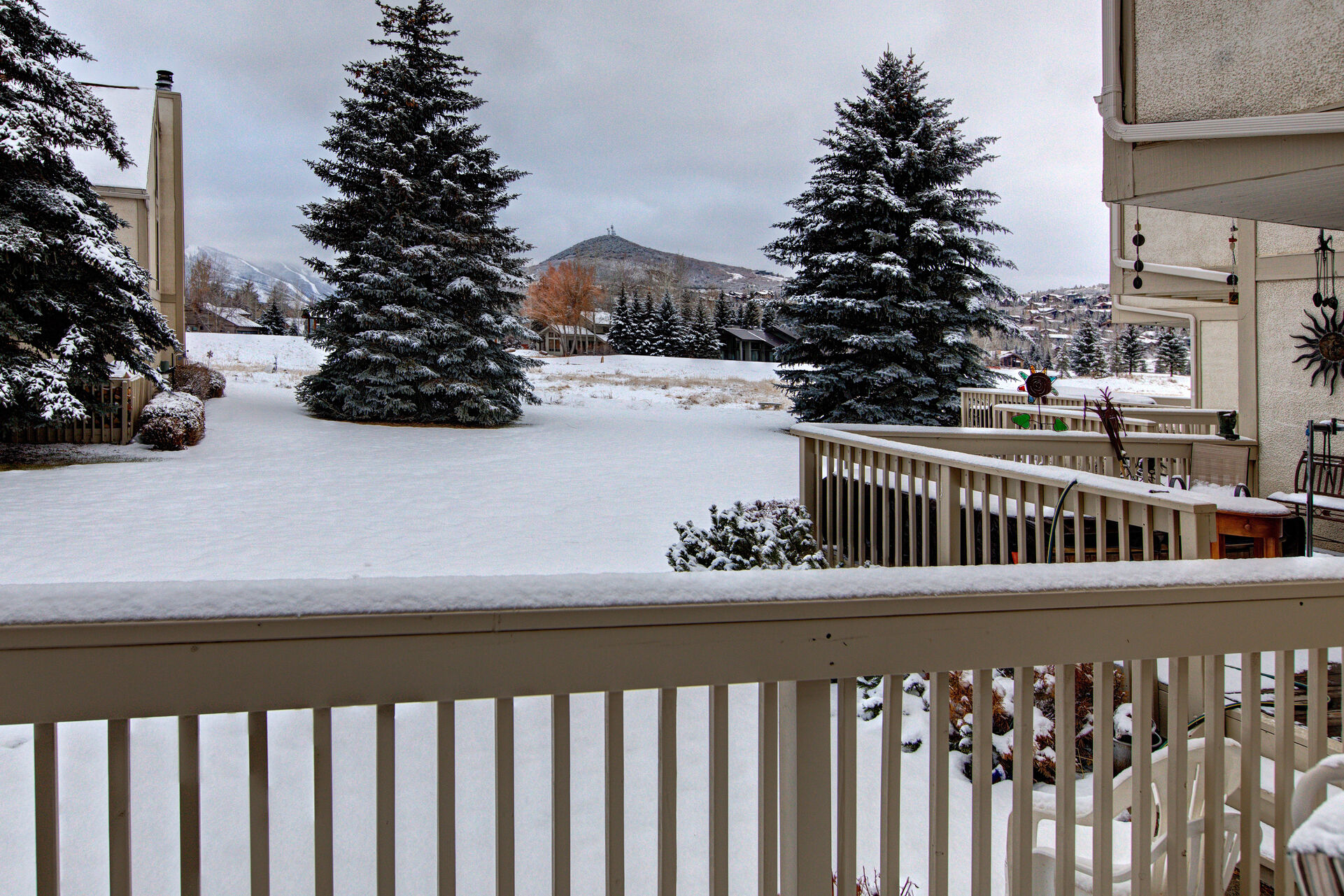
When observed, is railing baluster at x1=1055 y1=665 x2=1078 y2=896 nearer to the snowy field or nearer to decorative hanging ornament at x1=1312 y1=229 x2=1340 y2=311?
the snowy field

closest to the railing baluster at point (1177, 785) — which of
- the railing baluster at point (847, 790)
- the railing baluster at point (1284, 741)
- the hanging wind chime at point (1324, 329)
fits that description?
the railing baluster at point (1284, 741)

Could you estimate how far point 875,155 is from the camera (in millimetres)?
13906

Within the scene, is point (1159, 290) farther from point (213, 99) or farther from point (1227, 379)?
point (213, 99)

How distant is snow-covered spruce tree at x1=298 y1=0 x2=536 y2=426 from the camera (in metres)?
14.4

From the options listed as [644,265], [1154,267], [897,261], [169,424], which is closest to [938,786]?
[1154,267]

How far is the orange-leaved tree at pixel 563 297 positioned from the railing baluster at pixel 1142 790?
1572 inches

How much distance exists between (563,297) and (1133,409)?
34.9m

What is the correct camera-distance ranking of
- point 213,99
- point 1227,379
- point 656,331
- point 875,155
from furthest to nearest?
1. point 656,331
2. point 213,99
3. point 875,155
4. point 1227,379

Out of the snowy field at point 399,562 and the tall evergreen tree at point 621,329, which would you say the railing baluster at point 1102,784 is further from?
the tall evergreen tree at point 621,329

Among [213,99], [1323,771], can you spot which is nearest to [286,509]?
[1323,771]

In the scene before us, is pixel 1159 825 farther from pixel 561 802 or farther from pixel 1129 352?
pixel 1129 352

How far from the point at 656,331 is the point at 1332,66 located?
4297 cm

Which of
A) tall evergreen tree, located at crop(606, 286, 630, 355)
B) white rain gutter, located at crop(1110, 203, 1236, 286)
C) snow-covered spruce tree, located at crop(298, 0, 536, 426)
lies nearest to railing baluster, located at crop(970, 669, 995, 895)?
white rain gutter, located at crop(1110, 203, 1236, 286)

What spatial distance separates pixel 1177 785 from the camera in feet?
4.08
